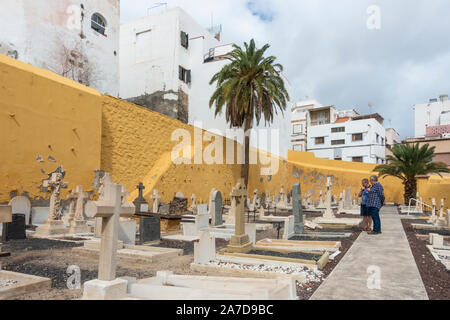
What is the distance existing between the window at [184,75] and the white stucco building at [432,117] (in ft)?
115

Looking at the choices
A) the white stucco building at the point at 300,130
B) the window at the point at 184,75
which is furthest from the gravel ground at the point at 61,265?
the white stucco building at the point at 300,130

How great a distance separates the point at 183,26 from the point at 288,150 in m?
16.3

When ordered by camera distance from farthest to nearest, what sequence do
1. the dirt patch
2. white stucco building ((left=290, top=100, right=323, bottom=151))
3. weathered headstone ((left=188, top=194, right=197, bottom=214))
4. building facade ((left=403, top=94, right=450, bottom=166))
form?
white stucco building ((left=290, top=100, right=323, bottom=151)), building facade ((left=403, top=94, right=450, bottom=166)), weathered headstone ((left=188, top=194, right=197, bottom=214)), the dirt patch

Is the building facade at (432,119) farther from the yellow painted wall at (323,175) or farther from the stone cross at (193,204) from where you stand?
the stone cross at (193,204)

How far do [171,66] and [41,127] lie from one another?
1584 cm

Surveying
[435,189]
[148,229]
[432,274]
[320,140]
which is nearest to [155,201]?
[148,229]

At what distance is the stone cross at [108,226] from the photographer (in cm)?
336

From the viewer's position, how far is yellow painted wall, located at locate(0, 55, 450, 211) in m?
9.64

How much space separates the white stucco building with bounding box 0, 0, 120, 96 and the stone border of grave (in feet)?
47.1

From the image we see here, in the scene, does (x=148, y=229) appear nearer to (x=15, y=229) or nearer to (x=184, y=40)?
(x=15, y=229)

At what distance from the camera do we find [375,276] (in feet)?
15.3

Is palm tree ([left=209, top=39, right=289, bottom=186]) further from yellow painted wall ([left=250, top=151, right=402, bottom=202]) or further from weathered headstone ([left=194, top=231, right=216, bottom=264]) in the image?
weathered headstone ([left=194, top=231, right=216, bottom=264])

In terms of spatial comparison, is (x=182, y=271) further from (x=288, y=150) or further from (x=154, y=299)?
(x=288, y=150)

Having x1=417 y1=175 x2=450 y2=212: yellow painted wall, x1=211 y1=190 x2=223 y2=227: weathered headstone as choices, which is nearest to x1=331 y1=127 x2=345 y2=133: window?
x1=417 y1=175 x2=450 y2=212: yellow painted wall
